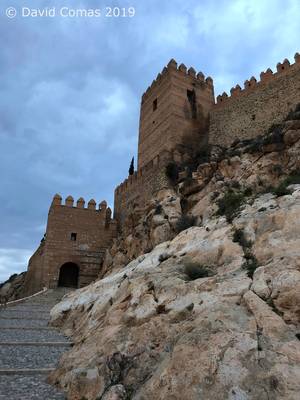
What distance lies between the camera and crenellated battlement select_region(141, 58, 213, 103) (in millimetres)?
22359

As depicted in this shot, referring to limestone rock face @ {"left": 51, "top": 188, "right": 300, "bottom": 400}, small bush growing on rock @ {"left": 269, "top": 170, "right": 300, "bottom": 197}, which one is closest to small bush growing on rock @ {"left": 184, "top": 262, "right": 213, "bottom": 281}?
limestone rock face @ {"left": 51, "top": 188, "right": 300, "bottom": 400}

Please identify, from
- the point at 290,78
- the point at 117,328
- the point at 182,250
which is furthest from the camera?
the point at 290,78

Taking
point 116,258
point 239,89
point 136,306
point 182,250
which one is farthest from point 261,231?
point 239,89

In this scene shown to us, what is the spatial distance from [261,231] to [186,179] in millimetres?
8661

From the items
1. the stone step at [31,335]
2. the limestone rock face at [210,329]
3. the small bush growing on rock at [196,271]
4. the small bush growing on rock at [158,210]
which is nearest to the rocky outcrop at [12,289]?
the small bush growing on rock at [158,210]

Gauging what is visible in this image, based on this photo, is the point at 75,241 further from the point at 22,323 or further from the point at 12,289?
the point at 12,289

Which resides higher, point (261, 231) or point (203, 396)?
point (261, 231)

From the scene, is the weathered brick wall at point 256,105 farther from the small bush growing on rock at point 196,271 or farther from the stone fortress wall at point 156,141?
the small bush growing on rock at point 196,271

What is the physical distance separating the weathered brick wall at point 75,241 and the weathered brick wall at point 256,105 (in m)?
9.00

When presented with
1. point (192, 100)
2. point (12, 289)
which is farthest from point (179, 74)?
point (12, 289)

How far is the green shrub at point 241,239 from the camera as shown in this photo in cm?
811

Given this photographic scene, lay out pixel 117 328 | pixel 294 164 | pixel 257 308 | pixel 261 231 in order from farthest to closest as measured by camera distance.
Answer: pixel 294 164
pixel 261 231
pixel 117 328
pixel 257 308

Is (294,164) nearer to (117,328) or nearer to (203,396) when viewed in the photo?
(117,328)

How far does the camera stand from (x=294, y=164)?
12180 mm
